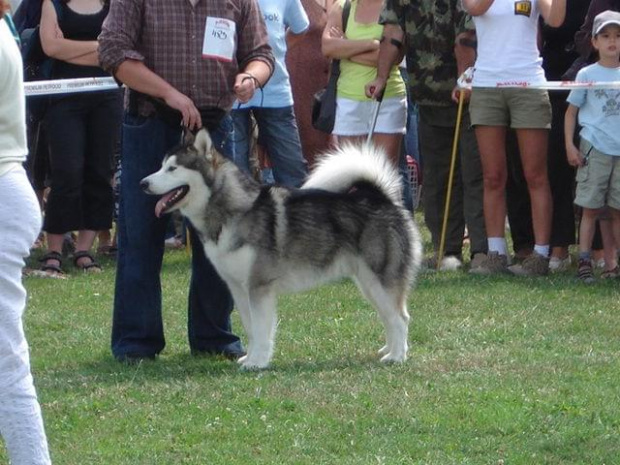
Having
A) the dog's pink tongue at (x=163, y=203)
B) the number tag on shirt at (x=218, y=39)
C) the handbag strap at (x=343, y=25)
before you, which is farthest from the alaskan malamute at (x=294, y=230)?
the handbag strap at (x=343, y=25)

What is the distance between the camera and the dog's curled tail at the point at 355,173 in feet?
23.6

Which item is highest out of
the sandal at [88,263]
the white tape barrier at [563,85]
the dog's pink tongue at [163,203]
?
the white tape barrier at [563,85]

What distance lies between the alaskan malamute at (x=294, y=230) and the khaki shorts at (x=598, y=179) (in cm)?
250

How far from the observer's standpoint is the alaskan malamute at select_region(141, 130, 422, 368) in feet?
22.5

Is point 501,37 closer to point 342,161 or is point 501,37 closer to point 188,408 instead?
point 342,161

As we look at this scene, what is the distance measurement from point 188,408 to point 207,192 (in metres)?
1.29

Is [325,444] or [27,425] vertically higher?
[27,425]

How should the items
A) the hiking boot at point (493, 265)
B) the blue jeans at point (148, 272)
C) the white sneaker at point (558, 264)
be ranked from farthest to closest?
1. the white sneaker at point (558, 264)
2. the hiking boot at point (493, 265)
3. the blue jeans at point (148, 272)

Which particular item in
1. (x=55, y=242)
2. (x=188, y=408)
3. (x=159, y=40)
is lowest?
(x=55, y=242)

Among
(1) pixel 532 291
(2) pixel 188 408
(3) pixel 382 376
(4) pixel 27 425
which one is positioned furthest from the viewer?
(1) pixel 532 291

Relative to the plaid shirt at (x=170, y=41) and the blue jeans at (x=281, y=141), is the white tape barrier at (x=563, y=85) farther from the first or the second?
the plaid shirt at (x=170, y=41)

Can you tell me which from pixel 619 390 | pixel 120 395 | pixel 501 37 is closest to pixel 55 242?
pixel 501 37

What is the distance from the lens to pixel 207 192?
6863 mm

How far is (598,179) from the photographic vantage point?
941cm
